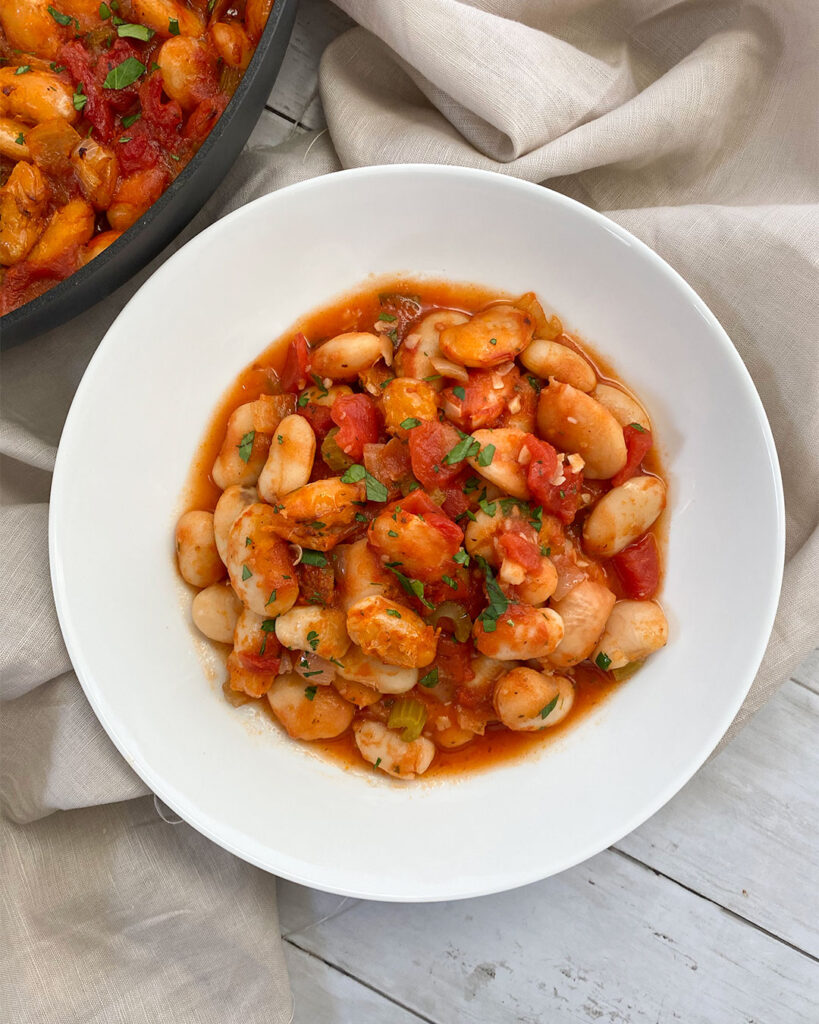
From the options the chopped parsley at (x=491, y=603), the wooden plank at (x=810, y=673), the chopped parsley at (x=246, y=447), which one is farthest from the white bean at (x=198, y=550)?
Result: the wooden plank at (x=810, y=673)

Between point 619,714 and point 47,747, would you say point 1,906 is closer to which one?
point 47,747

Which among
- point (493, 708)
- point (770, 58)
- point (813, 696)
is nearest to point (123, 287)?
point (493, 708)

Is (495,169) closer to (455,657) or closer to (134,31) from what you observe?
(134,31)

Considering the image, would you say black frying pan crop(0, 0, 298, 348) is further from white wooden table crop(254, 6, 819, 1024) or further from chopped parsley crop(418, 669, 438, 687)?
chopped parsley crop(418, 669, 438, 687)

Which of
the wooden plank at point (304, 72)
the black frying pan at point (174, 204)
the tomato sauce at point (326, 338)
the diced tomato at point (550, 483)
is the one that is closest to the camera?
the black frying pan at point (174, 204)

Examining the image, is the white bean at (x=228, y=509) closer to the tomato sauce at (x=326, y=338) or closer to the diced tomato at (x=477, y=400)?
the tomato sauce at (x=326, y=338)

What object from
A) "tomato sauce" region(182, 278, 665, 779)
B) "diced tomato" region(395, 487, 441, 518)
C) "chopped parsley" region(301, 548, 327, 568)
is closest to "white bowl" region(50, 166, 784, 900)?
"tomato sauce" region(182, 278, 665, 779)
